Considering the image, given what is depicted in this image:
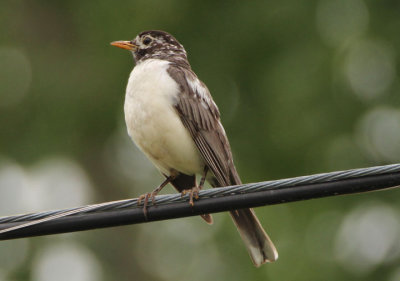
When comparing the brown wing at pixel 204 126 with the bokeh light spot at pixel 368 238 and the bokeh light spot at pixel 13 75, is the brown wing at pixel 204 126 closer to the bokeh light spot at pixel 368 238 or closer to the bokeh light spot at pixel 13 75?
the bokeh light spot at pixel 368 238

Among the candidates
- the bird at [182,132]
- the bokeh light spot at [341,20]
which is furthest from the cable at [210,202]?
the bokeh light spot at [341,20]

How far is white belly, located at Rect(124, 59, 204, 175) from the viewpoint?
23.5 feet

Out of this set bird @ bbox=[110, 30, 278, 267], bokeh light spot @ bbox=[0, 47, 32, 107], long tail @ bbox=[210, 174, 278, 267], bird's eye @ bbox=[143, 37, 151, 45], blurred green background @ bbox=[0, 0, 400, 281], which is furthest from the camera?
bokeh light spot @ bbox=[0, 47, 32, 107]

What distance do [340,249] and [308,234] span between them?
1.81 ft

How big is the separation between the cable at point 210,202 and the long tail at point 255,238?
5.62 feet

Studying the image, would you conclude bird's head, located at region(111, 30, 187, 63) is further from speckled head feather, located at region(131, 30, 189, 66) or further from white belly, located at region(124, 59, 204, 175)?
white belly, located at region(124, 59, 204, 175)

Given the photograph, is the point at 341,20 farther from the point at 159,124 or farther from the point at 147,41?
the point at 159,124

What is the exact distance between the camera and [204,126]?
7.46 m

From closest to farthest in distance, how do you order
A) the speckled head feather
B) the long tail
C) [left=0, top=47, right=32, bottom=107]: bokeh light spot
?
the long tail < the speckled head feather < [left=0, top=47, right=32, bottom=107]: bokeh light spot

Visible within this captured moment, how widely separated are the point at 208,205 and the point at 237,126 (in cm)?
810

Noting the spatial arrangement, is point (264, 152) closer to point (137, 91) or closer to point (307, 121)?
point (307, 121)

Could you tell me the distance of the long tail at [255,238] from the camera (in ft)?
22.9

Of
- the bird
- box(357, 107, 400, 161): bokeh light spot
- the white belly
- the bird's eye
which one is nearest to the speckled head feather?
the bird's eye

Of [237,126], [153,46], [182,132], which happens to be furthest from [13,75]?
[182,132]
